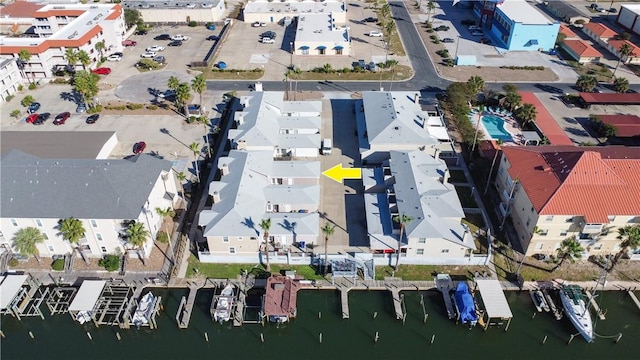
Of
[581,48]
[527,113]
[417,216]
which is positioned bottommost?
[581,48]

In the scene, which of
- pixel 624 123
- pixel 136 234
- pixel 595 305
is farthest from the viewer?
pixel 624 123

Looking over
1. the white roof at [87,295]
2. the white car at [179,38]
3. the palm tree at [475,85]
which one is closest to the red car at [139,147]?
the white roof at [87,295]

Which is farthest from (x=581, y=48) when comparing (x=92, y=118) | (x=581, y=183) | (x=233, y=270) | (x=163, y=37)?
(x=92, y=118)

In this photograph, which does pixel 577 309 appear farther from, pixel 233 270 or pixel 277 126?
pixel 277 126

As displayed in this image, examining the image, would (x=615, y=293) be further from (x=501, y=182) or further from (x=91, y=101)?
(x=91, y=101)

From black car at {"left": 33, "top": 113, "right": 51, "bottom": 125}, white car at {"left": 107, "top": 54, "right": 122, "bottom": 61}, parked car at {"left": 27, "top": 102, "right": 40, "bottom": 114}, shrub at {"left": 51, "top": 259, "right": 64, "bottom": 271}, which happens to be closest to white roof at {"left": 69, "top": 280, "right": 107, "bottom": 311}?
shrub at {"left": 51, "top": 259, "right": 64, "bottom": 271}

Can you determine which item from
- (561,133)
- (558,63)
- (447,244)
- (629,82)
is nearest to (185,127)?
(447,244)
